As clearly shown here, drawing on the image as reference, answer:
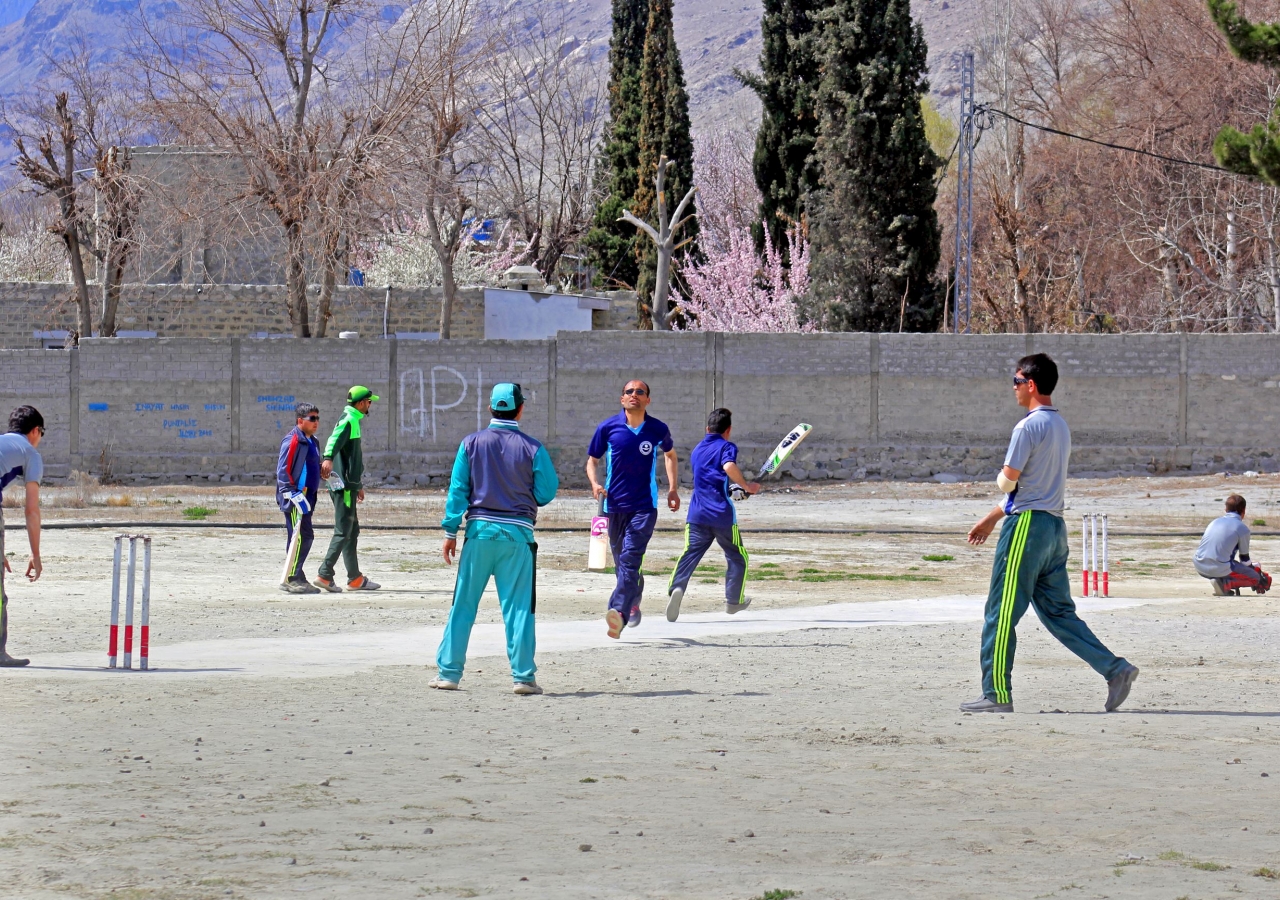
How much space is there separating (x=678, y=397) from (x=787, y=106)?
1659 cm

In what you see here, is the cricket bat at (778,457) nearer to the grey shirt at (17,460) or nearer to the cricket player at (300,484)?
the cricket player at (300,484)

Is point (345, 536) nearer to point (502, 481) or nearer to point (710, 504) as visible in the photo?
point (710, 504)

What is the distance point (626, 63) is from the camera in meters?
59.2

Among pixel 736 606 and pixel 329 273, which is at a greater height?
pixel 329 273

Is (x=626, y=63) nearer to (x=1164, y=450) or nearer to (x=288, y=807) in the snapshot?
(x=1164, y=450)


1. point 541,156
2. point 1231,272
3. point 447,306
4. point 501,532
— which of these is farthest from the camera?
point 541,156

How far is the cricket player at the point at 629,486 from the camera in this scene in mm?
11352

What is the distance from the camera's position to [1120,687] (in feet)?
28.2

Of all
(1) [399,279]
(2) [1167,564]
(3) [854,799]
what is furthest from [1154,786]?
(1) [399,279]

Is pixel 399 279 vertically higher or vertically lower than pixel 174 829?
higher

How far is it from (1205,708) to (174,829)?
560 centimetres

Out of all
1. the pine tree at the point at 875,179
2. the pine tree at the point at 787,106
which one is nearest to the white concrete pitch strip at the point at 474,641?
the pine tree at the point at 875,179

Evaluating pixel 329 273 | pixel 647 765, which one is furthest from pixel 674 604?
pixel 329 273

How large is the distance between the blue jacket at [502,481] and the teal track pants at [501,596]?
0.12 meters
